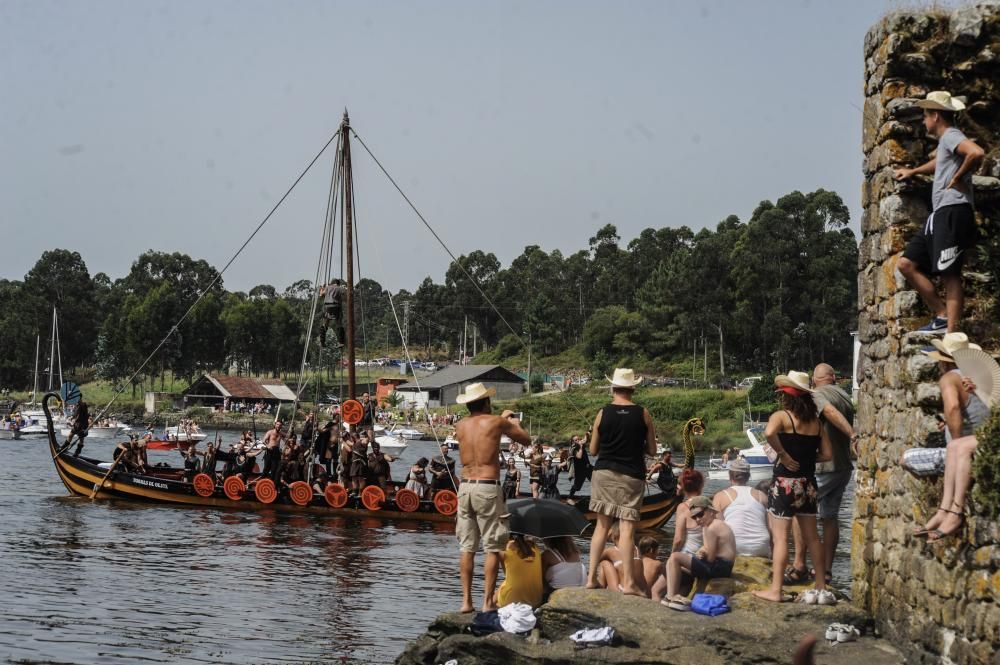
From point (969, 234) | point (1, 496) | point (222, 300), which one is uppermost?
point (222, 300)

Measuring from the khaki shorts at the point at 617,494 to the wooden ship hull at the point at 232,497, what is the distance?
13.9 metres

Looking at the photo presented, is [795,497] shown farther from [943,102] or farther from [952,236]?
[943,102]

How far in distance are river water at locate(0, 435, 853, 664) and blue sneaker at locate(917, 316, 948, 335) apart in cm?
631

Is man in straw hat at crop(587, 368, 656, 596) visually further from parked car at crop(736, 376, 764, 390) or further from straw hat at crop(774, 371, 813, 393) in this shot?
parked car at crop(736, 376, 764, 390)

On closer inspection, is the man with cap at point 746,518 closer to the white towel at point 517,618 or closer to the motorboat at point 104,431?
the white towel at point 517,618

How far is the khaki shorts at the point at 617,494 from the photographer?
968 centimetres

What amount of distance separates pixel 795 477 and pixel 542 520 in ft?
6.95

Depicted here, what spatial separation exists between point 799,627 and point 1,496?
28436 mm

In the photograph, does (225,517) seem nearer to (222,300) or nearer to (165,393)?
(165,393)

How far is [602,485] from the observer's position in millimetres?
9727

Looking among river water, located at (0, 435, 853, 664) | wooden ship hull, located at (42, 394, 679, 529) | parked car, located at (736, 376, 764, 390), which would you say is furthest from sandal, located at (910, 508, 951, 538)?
parked car, located at (736, 376, 764, 390)

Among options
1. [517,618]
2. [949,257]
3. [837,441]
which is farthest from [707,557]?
[949,257]

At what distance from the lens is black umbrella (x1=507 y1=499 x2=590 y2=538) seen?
32.9 ft

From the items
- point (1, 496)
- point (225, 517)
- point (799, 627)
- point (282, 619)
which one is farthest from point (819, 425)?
point (1, 496)
